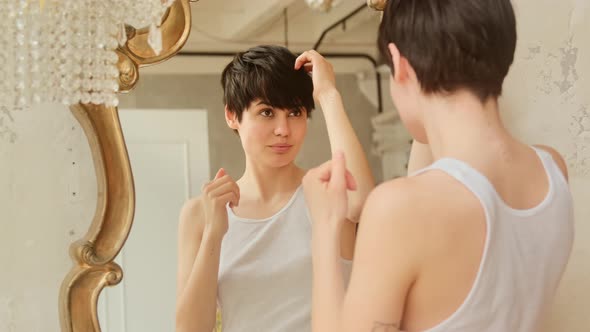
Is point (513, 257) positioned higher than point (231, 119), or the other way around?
point (231, 119)

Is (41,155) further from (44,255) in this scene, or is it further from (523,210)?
(523,210)

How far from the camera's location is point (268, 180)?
109 cm

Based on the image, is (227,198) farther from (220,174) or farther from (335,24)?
(335,24)

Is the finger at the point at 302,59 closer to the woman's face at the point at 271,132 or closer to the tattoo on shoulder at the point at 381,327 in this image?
the woman's face at the point at 271,132

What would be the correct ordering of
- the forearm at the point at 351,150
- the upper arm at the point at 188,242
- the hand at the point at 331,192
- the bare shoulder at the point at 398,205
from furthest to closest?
the upper arm at the point at 188,242, the forearm at the point at 351,150, the hand at the point at 331,192, the bare shoulder at the point at 398,205

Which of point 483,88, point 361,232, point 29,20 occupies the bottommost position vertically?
point 361,232

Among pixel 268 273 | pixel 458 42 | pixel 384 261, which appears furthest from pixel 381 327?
pixel 268 273

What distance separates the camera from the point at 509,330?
70 cm

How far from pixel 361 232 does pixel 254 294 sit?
0.40m

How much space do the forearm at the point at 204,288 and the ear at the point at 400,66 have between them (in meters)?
0.39

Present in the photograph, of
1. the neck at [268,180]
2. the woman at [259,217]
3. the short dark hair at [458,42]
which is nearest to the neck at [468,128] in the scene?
the short dark hair at [458,42]

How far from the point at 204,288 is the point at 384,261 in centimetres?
42

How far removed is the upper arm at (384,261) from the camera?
2.14 feet

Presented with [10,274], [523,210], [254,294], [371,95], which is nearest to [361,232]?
[523,210]
